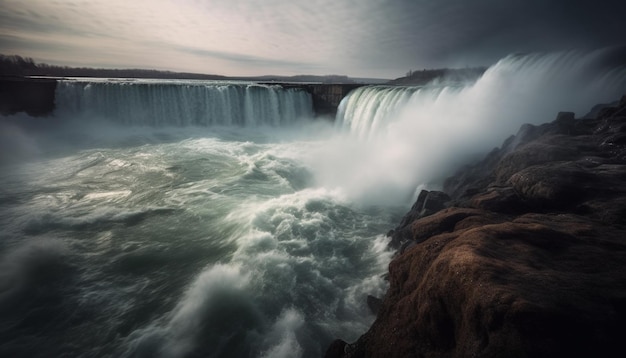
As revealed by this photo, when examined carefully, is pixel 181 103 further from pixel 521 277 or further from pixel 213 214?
pixel 521 277

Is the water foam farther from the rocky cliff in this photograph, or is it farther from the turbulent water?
the rocky cliff

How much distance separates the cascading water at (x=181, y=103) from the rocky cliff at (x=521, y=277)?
23.5m

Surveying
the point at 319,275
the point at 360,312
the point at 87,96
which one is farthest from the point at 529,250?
the point at 87,96

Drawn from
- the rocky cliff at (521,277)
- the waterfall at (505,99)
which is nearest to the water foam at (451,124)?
the waterfall at (505,99)

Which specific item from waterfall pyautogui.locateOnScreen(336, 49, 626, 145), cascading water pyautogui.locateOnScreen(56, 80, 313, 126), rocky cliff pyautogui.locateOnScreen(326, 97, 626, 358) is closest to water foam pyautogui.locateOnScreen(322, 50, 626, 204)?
waterfall pyautogui.locateOnScreen(336, 49, 626, 145)

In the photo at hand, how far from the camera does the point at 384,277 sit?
6.97m

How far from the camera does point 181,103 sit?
25109 mm

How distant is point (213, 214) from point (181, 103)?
727 inches

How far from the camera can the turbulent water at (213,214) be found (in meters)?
5.78

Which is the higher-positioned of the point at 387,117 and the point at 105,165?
the point at 387,117

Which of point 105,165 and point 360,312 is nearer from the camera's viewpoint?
point 360,312

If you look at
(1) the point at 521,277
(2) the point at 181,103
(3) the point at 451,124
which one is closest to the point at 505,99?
(3) the point at 451,124

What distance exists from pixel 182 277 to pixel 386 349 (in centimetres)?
568

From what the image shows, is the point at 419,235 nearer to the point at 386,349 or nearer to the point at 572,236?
the point at 572,236
